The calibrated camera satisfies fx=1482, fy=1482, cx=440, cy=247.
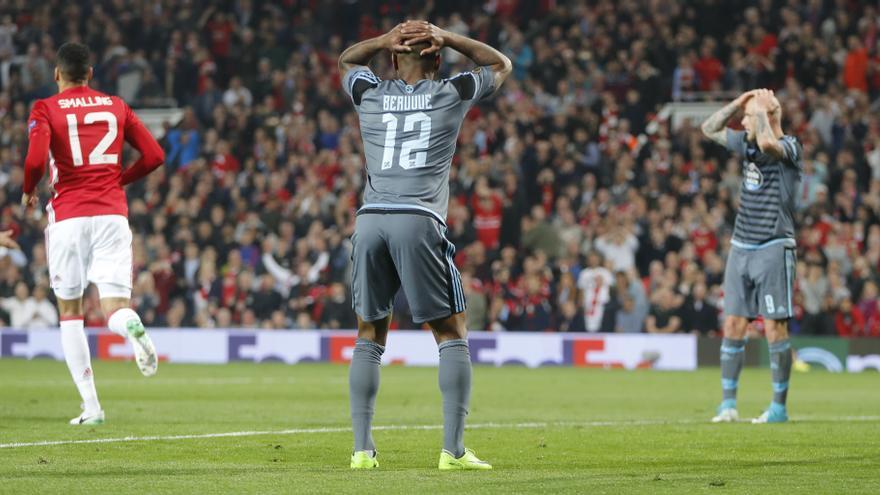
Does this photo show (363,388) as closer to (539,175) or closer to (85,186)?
(85,186)

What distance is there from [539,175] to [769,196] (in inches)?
537

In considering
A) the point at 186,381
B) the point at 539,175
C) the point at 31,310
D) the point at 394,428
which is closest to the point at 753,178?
the point at 394,428

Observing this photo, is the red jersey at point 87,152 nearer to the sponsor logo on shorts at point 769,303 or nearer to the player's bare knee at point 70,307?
the player's bare knee at point 70,307

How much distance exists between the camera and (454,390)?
25.9 ft

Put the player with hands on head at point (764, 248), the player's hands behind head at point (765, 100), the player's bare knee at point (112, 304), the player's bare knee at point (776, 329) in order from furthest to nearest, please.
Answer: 1. the player's bare knee at point (776, 329)
2. the player with hands on head at point (764, 248)
3. the player's hands behind head at point (765, 100)
4. the player's bare knee at point (112, 304)

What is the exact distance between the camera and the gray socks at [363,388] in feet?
26.1

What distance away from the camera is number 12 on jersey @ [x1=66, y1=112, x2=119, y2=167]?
10.3m

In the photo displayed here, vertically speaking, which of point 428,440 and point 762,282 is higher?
point 762,282

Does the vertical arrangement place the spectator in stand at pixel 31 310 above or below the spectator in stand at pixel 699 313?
below

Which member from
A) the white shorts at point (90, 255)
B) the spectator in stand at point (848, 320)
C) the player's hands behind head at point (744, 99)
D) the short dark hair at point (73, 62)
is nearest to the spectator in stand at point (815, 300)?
the spectator in stand at point (848, 320)

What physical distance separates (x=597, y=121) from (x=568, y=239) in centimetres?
284

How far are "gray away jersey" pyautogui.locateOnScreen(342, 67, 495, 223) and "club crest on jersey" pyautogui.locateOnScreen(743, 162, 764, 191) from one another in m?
4.67

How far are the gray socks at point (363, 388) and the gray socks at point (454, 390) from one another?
362mm

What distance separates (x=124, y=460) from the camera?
26.9 feet
